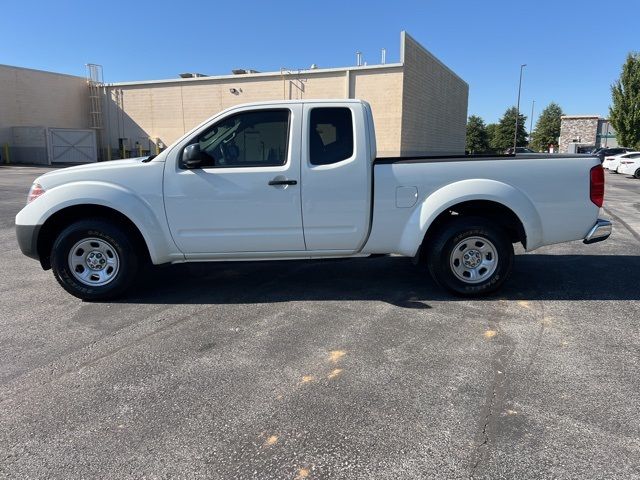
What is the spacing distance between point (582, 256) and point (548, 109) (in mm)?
104292

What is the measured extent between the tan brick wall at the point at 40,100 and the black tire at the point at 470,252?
40.4 m

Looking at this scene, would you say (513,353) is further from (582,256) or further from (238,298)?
(582,256)

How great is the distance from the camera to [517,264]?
698 cm

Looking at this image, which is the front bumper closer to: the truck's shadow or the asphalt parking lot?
the asphalt parking lot

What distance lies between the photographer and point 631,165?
90.1 feet

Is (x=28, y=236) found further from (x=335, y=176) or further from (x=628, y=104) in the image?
(x=628, y=104)

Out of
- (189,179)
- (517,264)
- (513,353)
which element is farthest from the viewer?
(517,264)

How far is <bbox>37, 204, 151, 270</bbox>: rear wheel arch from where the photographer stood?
17.2ft

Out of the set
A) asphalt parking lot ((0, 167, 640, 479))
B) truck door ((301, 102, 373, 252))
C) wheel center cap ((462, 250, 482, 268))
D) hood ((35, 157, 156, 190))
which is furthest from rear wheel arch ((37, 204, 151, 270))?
wheel center cap ((462, 250, 482, 268))

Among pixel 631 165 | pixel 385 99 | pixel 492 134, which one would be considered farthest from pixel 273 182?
pixel 492 134

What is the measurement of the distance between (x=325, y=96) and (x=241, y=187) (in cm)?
2717

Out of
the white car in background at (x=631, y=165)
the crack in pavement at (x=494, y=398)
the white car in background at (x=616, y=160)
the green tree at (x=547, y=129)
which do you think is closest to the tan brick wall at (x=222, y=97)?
the white car in background at (x=631, y=165)

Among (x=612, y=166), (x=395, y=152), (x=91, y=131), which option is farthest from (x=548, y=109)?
(x=91, y=131)

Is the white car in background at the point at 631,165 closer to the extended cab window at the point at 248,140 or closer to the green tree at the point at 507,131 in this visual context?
the extended cab window at the point at 248,140
